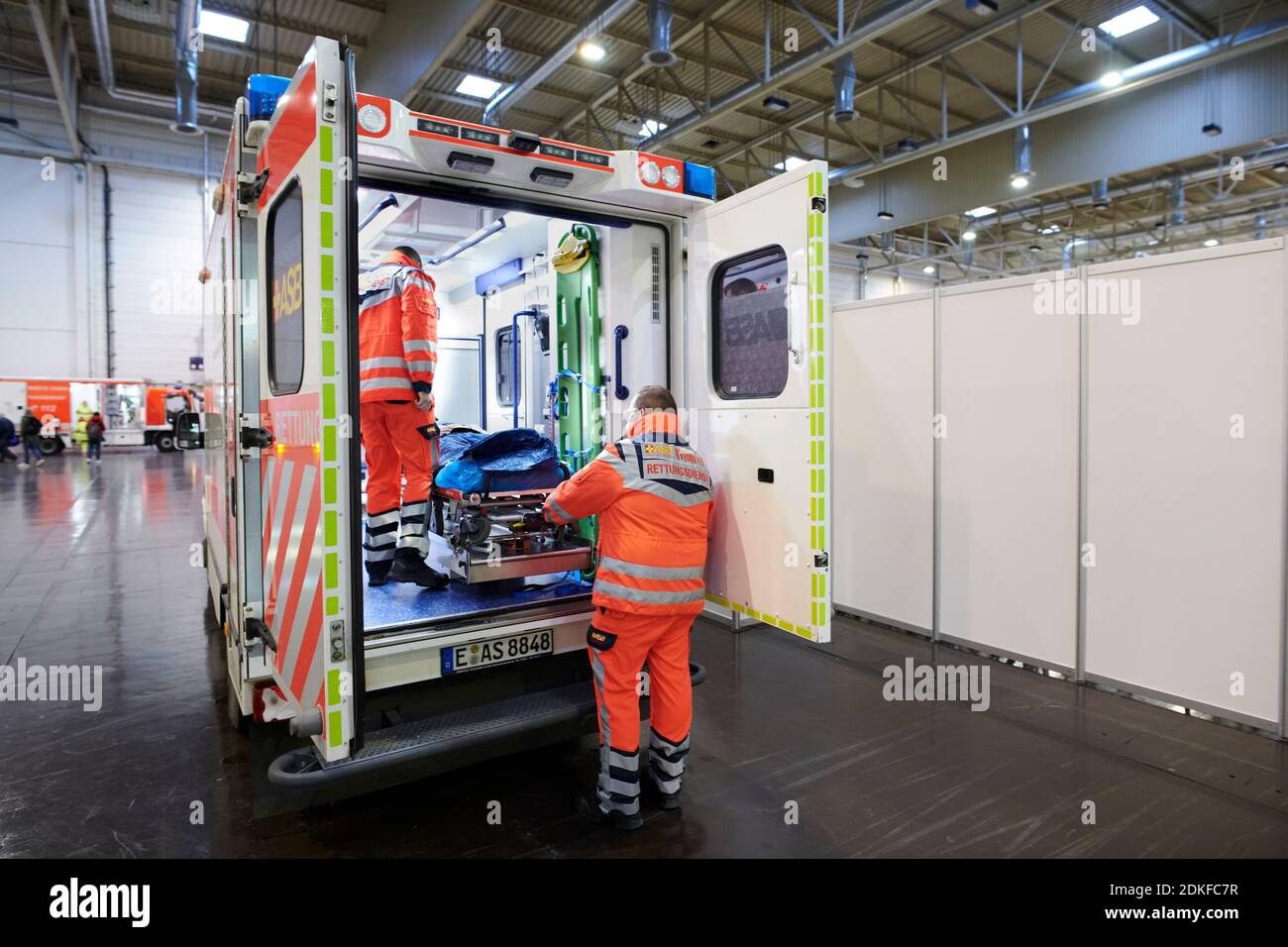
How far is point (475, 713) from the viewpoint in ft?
9.43

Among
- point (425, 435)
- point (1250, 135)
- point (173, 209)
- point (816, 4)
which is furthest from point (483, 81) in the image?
point (173, 209)

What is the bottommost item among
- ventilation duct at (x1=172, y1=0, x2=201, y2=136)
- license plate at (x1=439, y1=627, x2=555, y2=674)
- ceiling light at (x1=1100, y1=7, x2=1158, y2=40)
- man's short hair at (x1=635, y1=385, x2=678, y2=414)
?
license plate at (x1=439, y1=627, x2=555, y2=674)

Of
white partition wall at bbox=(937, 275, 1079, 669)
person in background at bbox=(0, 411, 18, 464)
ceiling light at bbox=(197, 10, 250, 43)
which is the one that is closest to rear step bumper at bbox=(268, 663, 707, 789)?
white partition wall at bbox=(937, 275, 1079, 669)

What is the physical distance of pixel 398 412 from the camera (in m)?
3.68

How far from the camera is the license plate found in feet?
9.40

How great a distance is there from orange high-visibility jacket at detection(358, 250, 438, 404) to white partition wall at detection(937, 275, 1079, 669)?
346 centimetres

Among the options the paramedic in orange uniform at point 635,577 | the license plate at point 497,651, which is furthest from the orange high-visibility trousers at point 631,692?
the license plate at point 497,651

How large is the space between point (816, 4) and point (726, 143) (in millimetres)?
4801

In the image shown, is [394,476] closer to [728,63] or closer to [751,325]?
[751,325]

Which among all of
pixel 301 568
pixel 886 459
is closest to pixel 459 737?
pixel 301 568

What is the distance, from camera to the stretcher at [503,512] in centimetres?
323

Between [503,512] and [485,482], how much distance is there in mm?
176

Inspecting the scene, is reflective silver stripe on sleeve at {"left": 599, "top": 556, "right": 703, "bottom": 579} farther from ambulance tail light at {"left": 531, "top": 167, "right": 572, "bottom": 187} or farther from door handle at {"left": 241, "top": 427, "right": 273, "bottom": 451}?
ambulance tail light at {"left": 531, "top": 167, "right": 572, "bottom": 187}

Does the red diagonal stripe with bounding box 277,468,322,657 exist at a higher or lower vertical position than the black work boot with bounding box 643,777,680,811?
higher
